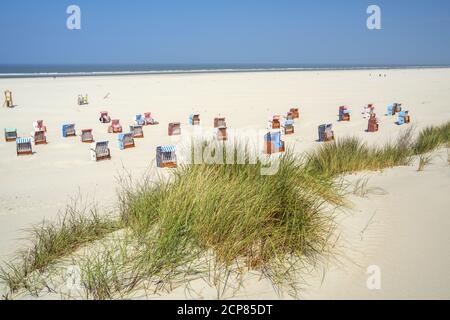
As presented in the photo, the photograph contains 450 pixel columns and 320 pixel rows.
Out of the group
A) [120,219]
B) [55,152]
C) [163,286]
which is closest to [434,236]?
[163,286]

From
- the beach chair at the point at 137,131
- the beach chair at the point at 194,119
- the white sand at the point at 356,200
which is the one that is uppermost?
the beach chair at the point at 194,119

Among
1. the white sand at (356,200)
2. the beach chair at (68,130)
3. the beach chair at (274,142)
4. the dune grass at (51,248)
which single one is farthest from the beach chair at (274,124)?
the dune grass at (51,248)

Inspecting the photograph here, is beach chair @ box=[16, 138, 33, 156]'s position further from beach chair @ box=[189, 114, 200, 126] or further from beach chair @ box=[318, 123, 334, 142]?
beach chair @ box=[318, 123, 334, 142]

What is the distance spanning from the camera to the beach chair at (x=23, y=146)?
11.2m

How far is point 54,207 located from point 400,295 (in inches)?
222

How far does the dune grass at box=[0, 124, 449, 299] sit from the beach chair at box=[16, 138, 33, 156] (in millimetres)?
7428

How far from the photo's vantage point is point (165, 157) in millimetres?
9680

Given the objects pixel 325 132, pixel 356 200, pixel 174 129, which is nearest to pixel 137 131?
pixel 174 129

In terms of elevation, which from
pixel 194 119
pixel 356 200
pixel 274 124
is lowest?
pixel 356 200

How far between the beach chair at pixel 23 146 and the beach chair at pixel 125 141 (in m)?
2.51

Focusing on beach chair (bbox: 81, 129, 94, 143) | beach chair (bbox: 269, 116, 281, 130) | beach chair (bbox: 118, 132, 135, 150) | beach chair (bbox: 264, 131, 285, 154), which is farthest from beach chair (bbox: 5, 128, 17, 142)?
beach chair (bbox: 269, 116, 281, 130)

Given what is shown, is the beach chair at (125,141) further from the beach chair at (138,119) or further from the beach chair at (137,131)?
the beach chair at (138,119)

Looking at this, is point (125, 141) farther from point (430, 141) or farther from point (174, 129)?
point (430, 141)

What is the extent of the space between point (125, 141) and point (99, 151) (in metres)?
1.63
